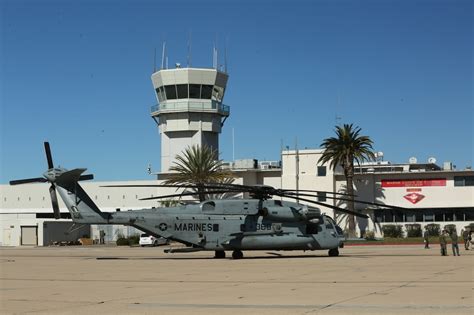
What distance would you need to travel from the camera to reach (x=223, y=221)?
124 feet

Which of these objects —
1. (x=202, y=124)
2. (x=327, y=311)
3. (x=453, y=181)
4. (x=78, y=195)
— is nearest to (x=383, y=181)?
(x=453, y=181)

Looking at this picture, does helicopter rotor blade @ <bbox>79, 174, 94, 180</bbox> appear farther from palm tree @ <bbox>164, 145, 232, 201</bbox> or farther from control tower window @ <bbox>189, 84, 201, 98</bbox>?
control tower window @ <bbox>189, 84, 201, 98</bbox>

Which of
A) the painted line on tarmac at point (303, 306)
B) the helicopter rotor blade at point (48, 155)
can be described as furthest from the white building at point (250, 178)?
the painted line on tarmac at point (303, 306)

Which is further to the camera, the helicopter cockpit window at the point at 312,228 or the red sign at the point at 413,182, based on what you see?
the red sign at the point at 413,182

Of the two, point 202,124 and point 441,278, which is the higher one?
point 202,124

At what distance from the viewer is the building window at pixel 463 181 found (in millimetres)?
78500

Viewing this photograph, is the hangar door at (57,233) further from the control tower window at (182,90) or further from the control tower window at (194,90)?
the control tower window at (194,90)

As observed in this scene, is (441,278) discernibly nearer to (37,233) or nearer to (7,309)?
(7,309)

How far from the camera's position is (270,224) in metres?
37.9

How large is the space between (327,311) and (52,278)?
41.4 feet

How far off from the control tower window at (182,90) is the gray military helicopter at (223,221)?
49822 millimetres

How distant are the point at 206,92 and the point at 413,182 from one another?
1117 inches

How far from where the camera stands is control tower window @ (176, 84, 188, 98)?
87.1 meters

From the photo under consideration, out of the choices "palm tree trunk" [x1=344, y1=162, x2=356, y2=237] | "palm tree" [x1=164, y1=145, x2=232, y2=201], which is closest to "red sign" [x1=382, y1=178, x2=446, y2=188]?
"palm tree trunk" [x1=344, y1=162, x2=356, y2=237]
